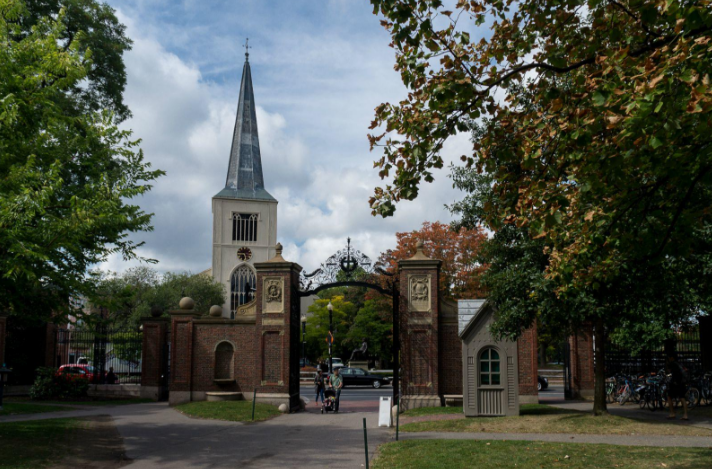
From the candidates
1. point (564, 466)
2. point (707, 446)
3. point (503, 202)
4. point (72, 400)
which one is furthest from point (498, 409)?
point (72, 400)

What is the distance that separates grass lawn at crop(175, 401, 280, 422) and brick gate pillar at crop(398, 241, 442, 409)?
438 centimetres

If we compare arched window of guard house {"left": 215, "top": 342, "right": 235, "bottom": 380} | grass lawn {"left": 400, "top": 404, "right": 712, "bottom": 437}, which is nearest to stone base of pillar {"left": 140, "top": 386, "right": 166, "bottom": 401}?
Result: arched window of guard house {"left": 215, "top": 342, "right": 235, "bottom": 380}

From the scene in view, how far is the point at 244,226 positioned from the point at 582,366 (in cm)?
6677

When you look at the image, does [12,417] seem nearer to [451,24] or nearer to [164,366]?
[164,366]

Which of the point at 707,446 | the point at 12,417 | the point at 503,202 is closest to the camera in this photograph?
the point at 503,202

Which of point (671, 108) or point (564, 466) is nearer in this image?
point (671, 108)

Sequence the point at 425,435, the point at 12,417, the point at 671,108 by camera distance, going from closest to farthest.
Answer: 1. the point at 671,108
2. the point at 425,435
3. the point at 12,417

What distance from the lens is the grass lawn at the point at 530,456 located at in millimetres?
9805

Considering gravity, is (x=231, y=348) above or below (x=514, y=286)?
below

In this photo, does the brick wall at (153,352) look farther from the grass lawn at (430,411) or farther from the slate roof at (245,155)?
the slate roof at (245,155)

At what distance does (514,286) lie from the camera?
15.4 m

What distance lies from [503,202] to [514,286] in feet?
23.9

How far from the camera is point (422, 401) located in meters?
19.9

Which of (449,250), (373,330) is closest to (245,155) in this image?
(373,330)
